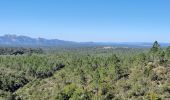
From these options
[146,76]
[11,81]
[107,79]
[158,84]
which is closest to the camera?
[158,84]

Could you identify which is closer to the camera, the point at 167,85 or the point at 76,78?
the point at 167,85

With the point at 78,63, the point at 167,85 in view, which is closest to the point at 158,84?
the point at 167,85

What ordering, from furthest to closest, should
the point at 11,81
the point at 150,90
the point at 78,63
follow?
1. the point at 78,63
2. the point at 11,81
3. the point at 150,90

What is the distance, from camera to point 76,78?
463ft

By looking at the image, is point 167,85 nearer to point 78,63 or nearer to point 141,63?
point 141,63

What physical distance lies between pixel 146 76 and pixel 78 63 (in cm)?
5657

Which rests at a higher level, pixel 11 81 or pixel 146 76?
pixel 146 76

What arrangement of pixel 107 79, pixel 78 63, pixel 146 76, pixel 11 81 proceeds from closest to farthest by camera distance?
pixel 146 76
pixel 107 79
pixel 11 81
pixel 78 63

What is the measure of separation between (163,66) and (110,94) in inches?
1207

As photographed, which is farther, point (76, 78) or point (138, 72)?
point (76, 78)

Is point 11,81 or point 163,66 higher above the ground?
point 163,66

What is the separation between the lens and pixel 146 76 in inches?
4520

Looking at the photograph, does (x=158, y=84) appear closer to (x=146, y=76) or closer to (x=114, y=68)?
(x=146, y=76)

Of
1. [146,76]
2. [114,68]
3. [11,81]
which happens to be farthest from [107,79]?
[11,81]
